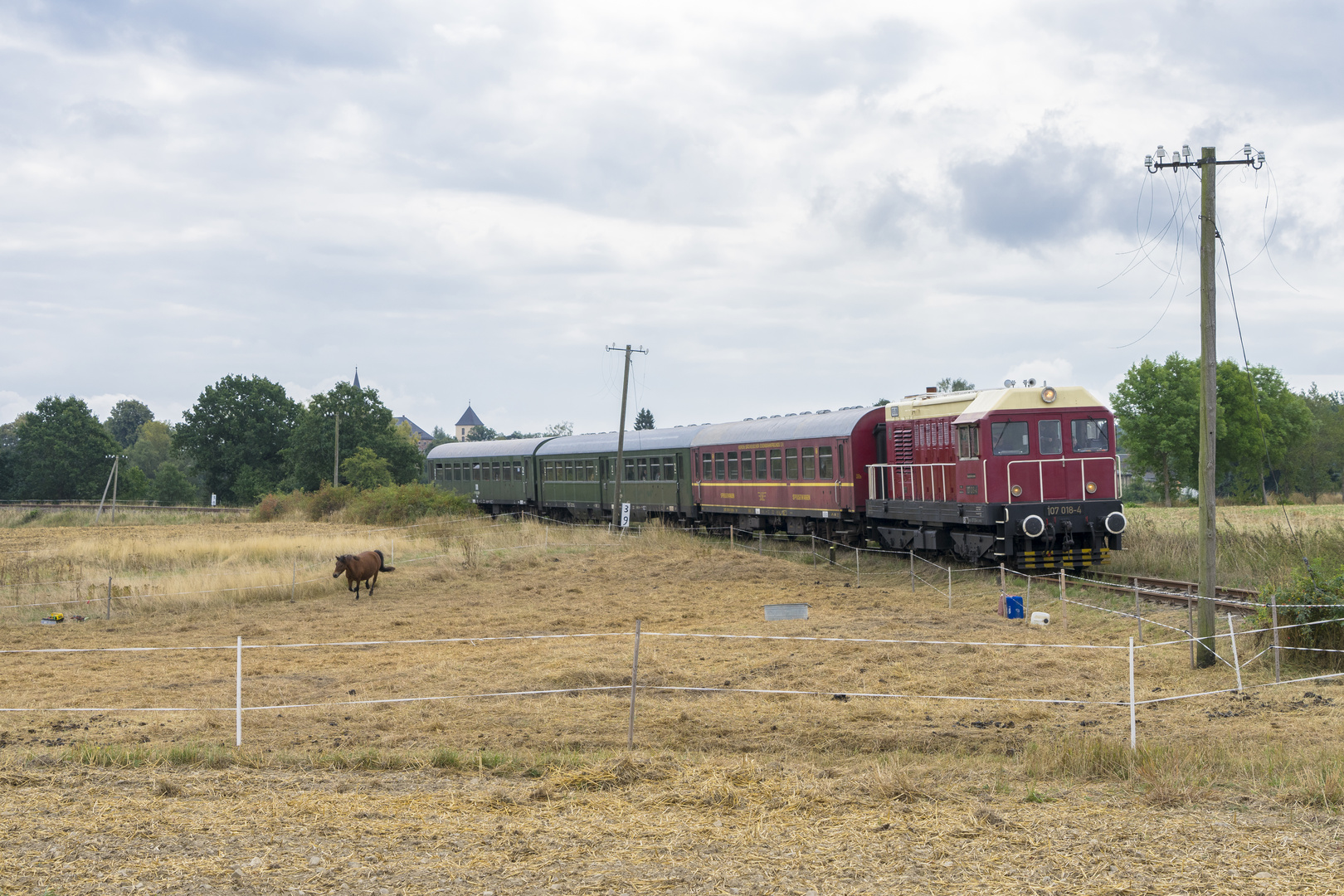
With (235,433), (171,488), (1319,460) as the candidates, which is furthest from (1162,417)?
(171,488)

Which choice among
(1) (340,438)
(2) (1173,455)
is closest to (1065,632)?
(2) (1173,455)

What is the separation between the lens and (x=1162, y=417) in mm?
80938

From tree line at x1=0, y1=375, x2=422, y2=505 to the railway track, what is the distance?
7788 cm

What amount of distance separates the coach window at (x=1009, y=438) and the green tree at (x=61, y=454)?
340 feet

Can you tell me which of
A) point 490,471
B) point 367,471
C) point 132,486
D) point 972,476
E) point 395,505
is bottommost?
point 395,505

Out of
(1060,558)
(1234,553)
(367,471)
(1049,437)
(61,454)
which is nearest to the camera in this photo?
(1234,553)

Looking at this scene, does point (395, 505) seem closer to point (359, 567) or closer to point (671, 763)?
point (359, 567)

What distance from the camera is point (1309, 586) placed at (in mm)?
14102

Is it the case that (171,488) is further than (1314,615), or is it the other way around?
(171,488)

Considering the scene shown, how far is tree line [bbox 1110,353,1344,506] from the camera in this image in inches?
3103

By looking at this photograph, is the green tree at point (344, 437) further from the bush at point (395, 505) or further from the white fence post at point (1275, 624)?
the white fence post at point (1275, 624)

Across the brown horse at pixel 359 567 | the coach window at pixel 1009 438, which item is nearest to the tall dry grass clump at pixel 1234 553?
the coach window at pixel 1009 438

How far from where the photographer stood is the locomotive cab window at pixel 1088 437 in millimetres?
23453

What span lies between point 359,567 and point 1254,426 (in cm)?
7202
